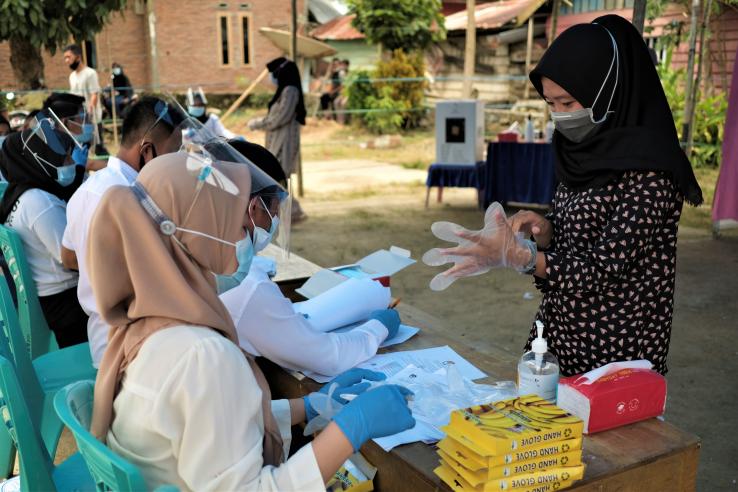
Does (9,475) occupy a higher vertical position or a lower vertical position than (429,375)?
lower

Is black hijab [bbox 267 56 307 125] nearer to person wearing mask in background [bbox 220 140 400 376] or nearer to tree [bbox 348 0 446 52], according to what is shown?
person wearing mask in background [bbox 220 140 400 376]

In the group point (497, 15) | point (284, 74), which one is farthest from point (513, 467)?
point (497, 15)

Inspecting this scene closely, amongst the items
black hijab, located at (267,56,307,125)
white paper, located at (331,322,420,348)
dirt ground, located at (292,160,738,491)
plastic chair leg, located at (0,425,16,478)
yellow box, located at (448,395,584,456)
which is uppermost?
black hijab, located at (267,56,307,125)

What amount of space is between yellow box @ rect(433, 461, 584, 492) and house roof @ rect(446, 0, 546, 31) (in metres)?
13.7

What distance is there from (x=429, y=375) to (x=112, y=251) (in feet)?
2.95

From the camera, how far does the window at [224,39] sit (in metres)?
18.8

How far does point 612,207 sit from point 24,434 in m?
1.48

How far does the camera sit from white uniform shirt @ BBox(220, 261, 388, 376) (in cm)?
190

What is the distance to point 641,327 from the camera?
173 centimetres

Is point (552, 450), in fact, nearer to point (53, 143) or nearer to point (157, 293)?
point (157, 293)

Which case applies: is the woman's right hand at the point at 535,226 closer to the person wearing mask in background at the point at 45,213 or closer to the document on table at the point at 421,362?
the document on table at the point at 421,362

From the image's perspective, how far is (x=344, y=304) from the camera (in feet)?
7.29

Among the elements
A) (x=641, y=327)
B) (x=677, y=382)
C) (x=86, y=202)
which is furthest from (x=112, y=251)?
(x=677, y=382)

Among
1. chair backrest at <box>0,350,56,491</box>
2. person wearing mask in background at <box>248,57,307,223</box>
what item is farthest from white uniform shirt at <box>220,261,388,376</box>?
person wearing mask in background at <box>248,57,307,223</box>
